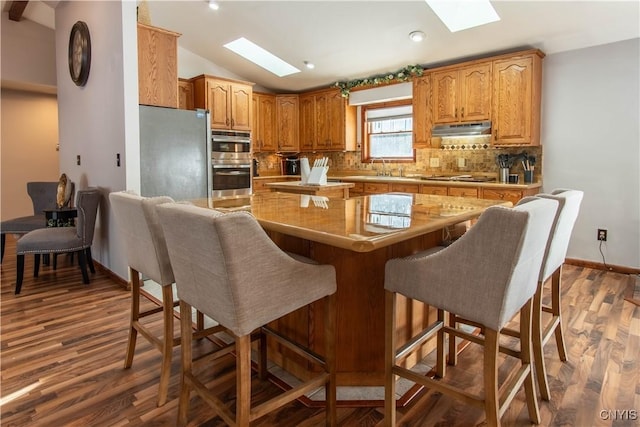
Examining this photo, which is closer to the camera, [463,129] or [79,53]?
[79,53]

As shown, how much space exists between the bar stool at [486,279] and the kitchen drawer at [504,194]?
2882 millimetres

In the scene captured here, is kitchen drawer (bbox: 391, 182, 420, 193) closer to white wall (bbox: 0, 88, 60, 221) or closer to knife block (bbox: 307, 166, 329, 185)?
knife block (bbox: 307, 166, 329, 185)

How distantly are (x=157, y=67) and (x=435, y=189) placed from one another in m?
3.26

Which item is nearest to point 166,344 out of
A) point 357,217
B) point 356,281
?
point 356,281

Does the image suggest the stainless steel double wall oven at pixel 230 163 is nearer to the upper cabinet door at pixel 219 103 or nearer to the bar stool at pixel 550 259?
the upper cabinet door at pixel 219 103

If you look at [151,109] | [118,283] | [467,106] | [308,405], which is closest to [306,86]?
[467,106]

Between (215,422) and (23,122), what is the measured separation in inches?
252

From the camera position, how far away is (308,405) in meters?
1.86

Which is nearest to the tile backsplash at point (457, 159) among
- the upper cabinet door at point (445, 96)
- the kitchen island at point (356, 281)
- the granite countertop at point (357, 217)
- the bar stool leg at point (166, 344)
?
the upper cabinet door at point (445, 96)

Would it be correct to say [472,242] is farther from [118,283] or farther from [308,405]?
[118,283]

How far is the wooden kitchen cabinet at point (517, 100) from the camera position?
4211mm

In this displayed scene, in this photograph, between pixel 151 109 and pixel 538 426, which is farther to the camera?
pixel 151 109

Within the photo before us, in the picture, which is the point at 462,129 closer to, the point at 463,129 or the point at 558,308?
the point at 463,129

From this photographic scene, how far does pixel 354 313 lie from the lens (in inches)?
76.3
